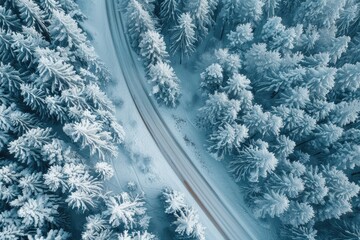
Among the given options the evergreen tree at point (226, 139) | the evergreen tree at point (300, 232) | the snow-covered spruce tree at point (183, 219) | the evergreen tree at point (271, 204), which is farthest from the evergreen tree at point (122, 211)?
the evergreen tree at point (300, 232)

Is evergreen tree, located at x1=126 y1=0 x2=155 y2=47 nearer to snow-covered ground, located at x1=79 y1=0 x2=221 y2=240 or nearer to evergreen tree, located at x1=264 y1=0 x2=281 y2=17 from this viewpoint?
snow-covered ground, located at x1=79 y1=0 x2=221 y2=240

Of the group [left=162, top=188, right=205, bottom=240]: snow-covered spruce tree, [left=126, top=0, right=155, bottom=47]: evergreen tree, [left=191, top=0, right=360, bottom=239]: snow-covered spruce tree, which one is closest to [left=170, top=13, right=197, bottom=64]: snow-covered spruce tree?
[left=126, top=0, right=155, bottom=47]: evergreen tree

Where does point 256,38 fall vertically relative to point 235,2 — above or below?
below

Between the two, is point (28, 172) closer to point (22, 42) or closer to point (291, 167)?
point (22, 42)

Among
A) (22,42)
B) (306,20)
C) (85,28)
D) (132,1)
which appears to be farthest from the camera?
(85,28)

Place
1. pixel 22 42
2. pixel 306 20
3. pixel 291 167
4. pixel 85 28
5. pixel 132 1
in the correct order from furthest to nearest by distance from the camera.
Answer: pixel 85 28 < pixel 306 20 < pixel 132 1 < pixel 291 167 < pixel 22 42

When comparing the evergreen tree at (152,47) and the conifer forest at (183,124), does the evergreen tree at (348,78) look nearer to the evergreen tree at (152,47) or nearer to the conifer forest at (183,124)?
the conifer forest at (183,124)

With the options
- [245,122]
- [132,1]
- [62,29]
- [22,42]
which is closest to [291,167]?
[245,122]

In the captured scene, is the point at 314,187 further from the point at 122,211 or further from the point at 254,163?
the point at 122,211
